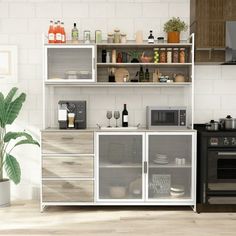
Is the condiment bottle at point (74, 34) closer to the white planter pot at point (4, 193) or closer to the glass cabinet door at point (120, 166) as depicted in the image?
the glass cabinet door at point (120, 166)

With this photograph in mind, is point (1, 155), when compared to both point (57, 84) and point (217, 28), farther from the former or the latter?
point (217, 28)

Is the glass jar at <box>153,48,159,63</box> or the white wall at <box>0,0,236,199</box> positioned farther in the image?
the white wall at <box>0,0,236,199</box>

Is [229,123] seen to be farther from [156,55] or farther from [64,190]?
[64,190]

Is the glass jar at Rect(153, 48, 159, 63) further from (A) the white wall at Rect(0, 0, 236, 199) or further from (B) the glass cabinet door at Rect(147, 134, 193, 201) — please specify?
(B) the glass cabinet door at Rect(147, 134, 193, 201)

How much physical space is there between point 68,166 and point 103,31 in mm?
1699

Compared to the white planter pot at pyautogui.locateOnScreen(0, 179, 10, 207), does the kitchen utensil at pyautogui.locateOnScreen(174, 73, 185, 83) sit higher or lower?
higher

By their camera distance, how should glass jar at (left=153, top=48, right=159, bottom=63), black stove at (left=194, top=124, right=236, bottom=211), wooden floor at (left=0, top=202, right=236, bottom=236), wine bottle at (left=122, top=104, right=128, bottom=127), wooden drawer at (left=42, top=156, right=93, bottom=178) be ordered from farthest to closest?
wine bottle at (left=122, top=104, right=128, bottom=127) < glass jar at (left=153, top=48, right=159, bottom=63) < wooden drawer at (left=42, top=156, right=93, bottom=178) < black stove at (left=194, top=124, right=236, bottom=211) < wooden floor at (left=0, top=202, right=236, bottom=236)

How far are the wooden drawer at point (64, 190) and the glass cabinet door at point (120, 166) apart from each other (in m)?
0.19

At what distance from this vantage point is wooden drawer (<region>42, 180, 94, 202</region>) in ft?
14.8

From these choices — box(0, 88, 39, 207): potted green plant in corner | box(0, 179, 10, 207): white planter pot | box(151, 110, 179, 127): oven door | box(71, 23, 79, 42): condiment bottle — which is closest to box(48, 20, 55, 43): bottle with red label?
box(71, 23, 79, 42): condiment bottle

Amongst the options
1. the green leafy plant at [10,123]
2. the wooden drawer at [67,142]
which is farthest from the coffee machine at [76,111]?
the green leafy plant at [10,123]

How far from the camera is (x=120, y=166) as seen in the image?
4578 millimetres

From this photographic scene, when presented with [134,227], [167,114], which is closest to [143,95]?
[167,114]

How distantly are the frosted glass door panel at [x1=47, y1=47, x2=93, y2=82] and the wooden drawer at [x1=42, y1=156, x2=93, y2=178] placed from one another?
91cm
